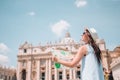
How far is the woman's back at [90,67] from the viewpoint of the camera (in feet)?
7.39

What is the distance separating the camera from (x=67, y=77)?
40281mm

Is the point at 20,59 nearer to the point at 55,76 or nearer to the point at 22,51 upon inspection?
the point at 22,51

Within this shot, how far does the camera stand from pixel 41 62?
138 ft

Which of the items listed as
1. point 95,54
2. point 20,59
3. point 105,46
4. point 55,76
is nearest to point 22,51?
point 20,59

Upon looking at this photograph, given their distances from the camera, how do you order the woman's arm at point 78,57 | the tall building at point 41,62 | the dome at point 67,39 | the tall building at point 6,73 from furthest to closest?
the tall building at point 6,73 < the dome at point 67,39 < the tall building at point 41,62 < the woman's arm at point 78,57

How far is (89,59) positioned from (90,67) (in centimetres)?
10

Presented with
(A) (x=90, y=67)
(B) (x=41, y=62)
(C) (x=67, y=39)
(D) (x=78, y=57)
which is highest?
(C) (x=67, y=39)

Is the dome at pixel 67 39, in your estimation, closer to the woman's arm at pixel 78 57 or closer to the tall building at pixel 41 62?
the tall building at pixel 41 62

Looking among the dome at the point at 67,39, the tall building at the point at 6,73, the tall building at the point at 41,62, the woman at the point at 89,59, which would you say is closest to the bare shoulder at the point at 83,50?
the woman at the point at 89,59

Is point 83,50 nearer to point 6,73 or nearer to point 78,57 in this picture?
point 78,57

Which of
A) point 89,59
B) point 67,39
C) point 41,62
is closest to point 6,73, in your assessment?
point 41,62

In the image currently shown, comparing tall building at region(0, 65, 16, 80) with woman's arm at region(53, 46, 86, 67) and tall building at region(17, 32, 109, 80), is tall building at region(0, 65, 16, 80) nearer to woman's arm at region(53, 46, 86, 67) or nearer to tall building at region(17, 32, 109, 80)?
tall building at region(17, 32, 109, 80)

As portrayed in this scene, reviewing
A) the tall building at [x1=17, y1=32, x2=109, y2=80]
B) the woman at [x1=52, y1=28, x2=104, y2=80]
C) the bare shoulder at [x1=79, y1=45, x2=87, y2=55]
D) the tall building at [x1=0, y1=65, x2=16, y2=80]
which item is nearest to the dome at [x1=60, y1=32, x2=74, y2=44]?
the tall building at [x1=17, y1=32, x2=109, y2=80]

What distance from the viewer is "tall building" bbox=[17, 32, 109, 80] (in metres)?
40.3
